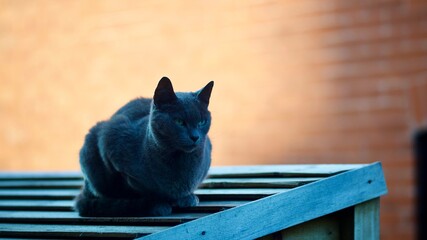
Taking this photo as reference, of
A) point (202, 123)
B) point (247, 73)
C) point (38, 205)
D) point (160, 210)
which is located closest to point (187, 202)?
point (160, 210)

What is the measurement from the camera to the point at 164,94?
2.56 m

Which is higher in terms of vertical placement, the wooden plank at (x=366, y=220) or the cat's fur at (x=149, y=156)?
the cat's fur at (x=149, y=156)

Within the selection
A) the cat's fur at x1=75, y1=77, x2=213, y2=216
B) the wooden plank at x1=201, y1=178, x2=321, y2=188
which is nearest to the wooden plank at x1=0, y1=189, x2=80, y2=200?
the cat's fur at x1=75, y1=77, x2=213, y2=216

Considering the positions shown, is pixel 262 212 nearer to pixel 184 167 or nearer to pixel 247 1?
pixel 184 167

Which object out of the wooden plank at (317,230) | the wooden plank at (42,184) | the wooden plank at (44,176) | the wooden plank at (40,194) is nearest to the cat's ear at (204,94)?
the wooden plank at (317,230)

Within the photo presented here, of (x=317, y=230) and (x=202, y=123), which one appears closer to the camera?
(x=202, y=123)

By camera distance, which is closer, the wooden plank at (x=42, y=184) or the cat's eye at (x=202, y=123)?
the cat's eye at (x=202, y=123)

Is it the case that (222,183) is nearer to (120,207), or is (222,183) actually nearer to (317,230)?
(317,230)

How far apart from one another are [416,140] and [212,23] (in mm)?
2030

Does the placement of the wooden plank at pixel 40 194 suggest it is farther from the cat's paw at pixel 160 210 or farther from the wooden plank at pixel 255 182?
the cat's paw at pixel 160 210

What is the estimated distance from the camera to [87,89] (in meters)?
7.09

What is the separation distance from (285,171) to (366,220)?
43 centimetres

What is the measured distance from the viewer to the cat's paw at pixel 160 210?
2689 mm

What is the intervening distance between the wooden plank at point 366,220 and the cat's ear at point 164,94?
987 millimetres
